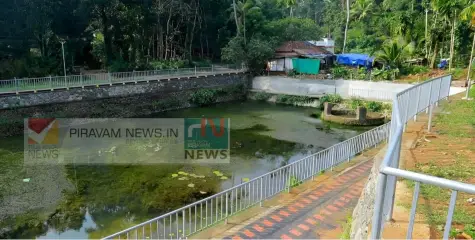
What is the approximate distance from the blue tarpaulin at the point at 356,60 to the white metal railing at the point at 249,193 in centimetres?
1728

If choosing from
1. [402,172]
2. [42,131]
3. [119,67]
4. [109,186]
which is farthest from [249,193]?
[119,67]

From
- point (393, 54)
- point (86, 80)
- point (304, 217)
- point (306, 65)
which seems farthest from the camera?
point (306, 65)

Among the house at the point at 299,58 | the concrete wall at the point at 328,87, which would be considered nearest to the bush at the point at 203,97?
the concrete wall at the point at 328,87

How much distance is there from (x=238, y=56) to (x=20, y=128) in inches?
579

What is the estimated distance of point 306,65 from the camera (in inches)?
1065

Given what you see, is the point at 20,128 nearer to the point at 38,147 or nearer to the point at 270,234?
the point at 38,147

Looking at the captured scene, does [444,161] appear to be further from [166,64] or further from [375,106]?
[166,64]

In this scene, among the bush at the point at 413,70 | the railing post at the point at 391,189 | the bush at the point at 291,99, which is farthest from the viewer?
the bush at the point at 413,70

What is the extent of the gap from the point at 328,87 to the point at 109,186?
1605cm

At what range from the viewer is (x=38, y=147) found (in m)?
14.0

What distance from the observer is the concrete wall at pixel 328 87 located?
20406 millimetres

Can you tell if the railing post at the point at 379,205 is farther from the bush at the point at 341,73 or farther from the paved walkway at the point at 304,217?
the bush at the point at 341,73

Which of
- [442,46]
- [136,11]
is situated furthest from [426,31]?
[136,11]

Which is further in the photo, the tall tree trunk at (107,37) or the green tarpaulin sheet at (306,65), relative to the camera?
the green tarpaulin sheet at (306,65)
